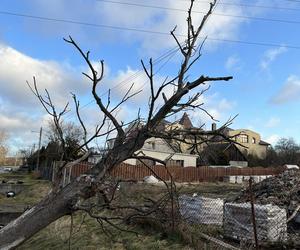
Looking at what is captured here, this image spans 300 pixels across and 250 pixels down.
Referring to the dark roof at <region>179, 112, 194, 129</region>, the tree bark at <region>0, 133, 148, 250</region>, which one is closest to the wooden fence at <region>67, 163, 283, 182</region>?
the dark roof at <region>179, 112, 194, 129</region>

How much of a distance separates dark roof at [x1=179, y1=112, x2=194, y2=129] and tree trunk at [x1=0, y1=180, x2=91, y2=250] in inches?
62.3

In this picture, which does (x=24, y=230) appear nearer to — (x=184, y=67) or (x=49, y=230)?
(x=184, y=67)

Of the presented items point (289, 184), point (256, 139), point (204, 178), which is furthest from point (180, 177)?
point (256, 139)

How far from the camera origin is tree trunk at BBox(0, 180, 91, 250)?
222 inches

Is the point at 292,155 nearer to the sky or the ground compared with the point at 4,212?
nearer to the sky

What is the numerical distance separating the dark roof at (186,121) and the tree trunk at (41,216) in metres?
1.58

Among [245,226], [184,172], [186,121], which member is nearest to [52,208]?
[186,121]

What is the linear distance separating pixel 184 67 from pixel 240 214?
5786 millimetres

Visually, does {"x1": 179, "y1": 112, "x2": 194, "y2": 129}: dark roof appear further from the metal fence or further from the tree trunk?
the metal fence

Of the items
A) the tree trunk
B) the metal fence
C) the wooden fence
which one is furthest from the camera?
the wooden fence

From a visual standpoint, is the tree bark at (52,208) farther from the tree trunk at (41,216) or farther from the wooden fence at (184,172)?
the wooden fence at (184,172)

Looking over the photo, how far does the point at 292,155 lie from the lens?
270 ft

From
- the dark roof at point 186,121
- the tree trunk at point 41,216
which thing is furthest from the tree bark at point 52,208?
the dark roof at point 186,121

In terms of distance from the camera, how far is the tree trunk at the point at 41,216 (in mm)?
5648
